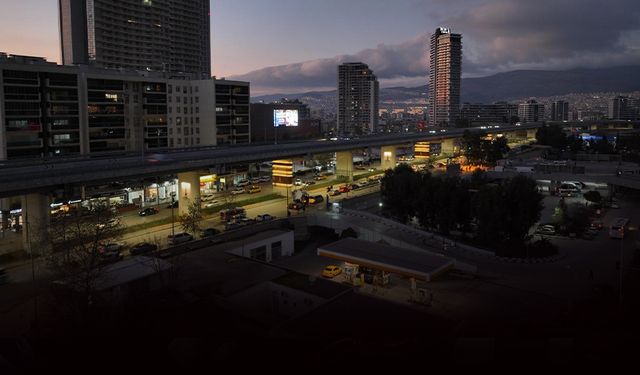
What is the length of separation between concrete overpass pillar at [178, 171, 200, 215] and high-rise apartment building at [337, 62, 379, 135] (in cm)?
8931

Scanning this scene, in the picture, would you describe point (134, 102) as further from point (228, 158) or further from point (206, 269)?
point (206, 269)

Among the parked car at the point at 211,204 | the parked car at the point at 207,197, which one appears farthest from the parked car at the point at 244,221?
the parked car at the point at 207,197

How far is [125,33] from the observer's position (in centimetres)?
5700

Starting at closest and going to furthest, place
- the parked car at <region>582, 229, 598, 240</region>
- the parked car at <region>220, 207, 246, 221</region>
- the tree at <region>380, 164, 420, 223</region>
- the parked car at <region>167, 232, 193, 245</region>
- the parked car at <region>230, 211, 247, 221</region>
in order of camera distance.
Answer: the parked car at <region>167, 232, 193, 245</region> → the parked car at <region>582, 229, 598, 240</region> → the parked car at <region>230, 211, 247, 221</region> → the parked car at <region>220, 207, 246, 221</region> → the tree at <region>380, 164, 420, 223</region>

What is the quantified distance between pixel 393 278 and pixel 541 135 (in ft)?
157

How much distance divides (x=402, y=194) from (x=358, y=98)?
9298cm

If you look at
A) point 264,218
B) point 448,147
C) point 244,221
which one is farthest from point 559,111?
point 244,221

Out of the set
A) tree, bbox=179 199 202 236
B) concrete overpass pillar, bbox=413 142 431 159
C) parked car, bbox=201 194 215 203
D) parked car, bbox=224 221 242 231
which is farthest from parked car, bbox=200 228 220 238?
concrete overpass pillar, bbox=413 142 431 159

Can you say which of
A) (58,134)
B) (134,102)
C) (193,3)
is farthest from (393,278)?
(193,3)

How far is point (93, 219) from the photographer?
13.9 m

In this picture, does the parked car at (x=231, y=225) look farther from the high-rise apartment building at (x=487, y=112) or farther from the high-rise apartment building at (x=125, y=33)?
the high-rise apartment building at (x=487, y=112)

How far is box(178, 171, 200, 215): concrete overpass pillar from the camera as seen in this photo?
21.3 metres

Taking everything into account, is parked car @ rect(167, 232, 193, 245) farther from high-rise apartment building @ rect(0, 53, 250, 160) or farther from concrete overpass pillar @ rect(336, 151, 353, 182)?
concrete overpass pillar @ rect(336, 151, 353, 182)

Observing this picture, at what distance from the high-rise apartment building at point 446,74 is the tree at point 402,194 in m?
118
